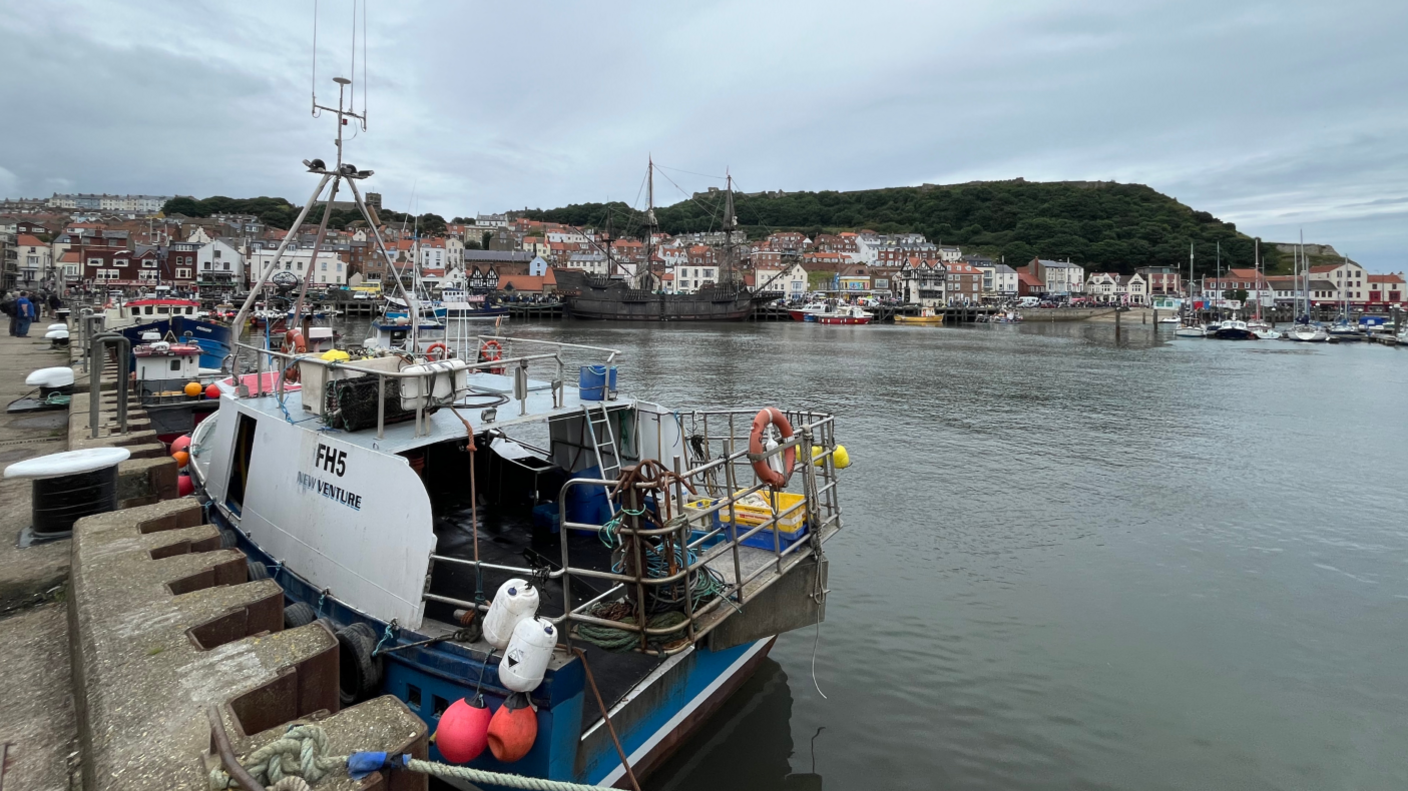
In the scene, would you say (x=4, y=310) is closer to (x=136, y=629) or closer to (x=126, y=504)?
(x=126, y=504)

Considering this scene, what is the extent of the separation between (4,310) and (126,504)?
190 feet

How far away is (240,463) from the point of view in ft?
27.1

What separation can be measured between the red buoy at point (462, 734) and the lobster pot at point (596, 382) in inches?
135

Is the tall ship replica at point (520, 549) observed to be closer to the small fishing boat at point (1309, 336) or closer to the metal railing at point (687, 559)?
the metal railing at point (687, 559)

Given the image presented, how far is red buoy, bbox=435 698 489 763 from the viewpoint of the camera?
4445 mm

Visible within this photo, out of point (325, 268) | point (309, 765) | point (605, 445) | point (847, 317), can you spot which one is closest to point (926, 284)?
point (847, 317)

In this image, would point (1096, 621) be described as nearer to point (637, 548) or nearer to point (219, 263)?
point (637, 548)

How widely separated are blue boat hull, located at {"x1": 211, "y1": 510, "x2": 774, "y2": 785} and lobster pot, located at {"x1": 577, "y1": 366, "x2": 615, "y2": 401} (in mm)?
2770

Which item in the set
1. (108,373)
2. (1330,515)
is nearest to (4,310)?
(108,373)

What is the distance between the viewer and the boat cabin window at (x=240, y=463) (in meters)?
8.07

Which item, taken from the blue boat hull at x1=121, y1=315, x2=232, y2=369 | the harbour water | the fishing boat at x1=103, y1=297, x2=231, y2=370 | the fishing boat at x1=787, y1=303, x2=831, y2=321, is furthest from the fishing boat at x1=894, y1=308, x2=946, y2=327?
the blue boat hull at x1=121, y1=315, x2=232, y2=369

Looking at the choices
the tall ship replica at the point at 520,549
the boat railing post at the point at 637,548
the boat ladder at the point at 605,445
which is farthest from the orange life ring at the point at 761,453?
the boat ladder at the point at 605,445

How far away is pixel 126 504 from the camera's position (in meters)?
7.77

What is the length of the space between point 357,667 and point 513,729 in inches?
69.4
